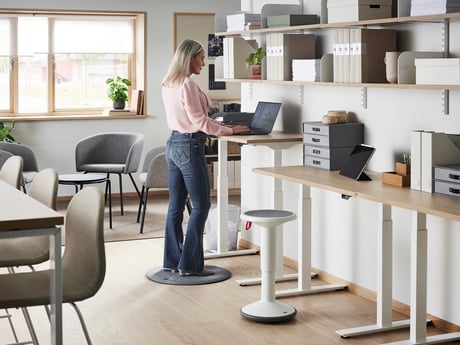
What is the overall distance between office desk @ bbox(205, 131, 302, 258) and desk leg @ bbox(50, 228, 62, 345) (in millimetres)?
2608

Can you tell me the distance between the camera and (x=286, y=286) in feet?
19.0

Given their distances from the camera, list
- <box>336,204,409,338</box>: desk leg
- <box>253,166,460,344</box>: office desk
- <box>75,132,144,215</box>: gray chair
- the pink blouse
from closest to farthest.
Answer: <box>253,166,460,344</box>: office desk
<box>336,204,409,338</box>: desk leg
the pink blouse
<box>75,132,144,215</box>: gray chair

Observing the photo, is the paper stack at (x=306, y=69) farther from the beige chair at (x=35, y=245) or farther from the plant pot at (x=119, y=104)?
the plant pot at (x=119, y=104)

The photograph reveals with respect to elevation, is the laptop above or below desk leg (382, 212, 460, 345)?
above

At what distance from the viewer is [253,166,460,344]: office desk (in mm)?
4141

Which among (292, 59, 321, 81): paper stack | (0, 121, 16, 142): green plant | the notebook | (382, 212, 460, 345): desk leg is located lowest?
(382, 212, 460, 345): desk leg

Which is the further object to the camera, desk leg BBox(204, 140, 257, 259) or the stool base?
desk leg BBox(204, 140, 257, 259)

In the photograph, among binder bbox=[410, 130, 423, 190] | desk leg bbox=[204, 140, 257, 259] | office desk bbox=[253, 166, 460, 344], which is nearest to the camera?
office desk bbox=[253, 166, 460, 344]

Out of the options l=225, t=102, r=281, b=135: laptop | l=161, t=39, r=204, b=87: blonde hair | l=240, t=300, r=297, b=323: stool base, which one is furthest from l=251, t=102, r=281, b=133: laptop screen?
l=240, t=300, r=297, b=323: stool base

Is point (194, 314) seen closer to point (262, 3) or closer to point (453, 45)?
point (453, 45)

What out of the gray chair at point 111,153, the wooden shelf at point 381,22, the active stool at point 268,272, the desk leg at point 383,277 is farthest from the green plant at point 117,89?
the desk leg at point 383,277

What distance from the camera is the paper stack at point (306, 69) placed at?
5539 millimetres

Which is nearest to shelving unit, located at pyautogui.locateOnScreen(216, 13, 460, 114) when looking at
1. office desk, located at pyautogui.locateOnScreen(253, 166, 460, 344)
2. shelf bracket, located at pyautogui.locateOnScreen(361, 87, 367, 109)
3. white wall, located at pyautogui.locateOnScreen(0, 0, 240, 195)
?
shelf bracket, located at pyautogui.locateOnScreen(361, 87, 367, 109)

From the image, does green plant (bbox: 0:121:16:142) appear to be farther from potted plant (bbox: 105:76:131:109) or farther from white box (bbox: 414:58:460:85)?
white box (bbox: 414:58:460:85)
